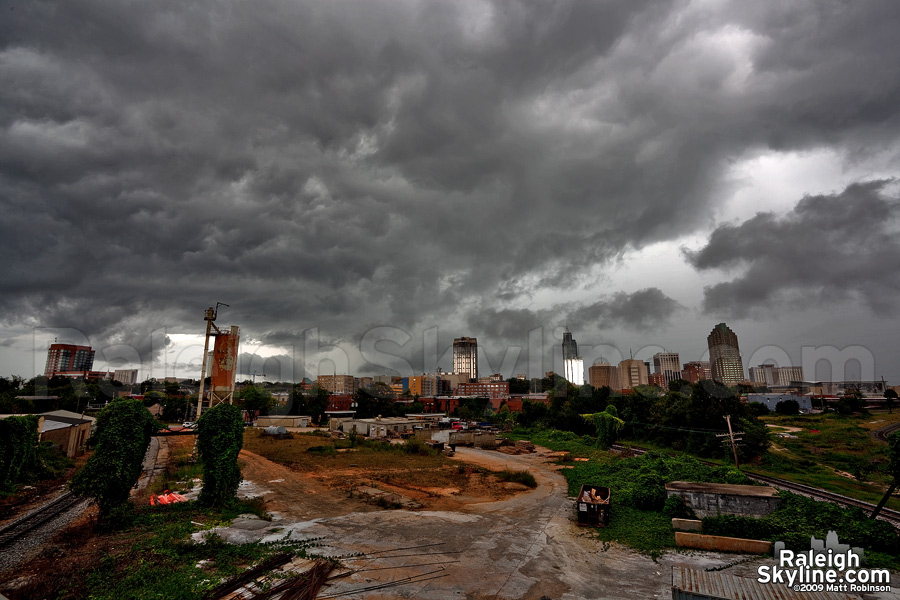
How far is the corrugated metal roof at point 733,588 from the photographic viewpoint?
927 cm

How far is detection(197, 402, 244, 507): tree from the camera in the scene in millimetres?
20469

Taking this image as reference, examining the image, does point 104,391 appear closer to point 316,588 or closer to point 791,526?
point 316,588

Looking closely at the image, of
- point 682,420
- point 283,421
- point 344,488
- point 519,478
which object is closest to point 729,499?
point 519,478

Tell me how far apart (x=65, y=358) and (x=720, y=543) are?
22844 centimetres

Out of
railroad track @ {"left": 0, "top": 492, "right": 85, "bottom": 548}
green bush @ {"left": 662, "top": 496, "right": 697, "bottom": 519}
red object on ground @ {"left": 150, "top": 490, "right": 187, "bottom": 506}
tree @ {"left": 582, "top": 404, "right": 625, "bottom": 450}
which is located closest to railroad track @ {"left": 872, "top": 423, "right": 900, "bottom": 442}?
tree @ {"left": 582, "top": 404, "right": 625, "bottom": 450}

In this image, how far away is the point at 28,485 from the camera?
25.2 m

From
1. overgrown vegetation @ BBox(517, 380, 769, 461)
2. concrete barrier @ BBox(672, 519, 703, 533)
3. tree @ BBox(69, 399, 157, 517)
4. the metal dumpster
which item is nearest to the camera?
tree @ BBox(69, 399, 157, 517)

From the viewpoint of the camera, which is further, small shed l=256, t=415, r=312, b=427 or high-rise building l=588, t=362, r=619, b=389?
high-rise building l=588, t=362, r=619, b=389

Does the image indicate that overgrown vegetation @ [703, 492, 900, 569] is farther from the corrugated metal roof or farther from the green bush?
the corrugated metal roof

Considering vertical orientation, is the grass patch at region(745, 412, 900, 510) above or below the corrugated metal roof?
below

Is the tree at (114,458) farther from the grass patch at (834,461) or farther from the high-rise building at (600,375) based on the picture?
the high-rise building at (600,375)

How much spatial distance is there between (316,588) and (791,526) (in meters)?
18.6

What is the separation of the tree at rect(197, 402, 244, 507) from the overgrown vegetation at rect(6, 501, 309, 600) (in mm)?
1642

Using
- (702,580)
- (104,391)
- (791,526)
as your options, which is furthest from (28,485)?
A: (104,391)
